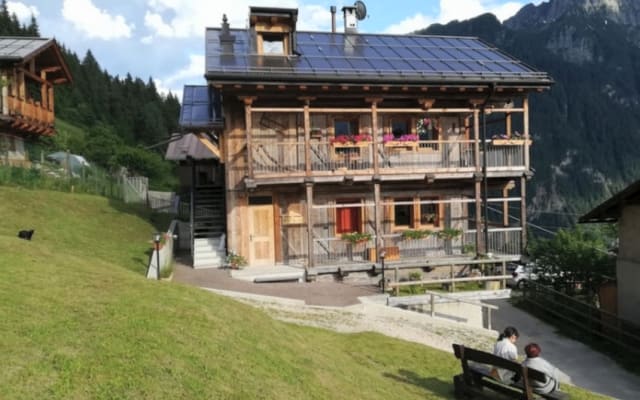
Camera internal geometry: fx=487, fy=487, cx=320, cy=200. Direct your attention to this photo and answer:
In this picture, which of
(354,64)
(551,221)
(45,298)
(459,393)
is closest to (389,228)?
(354,64)

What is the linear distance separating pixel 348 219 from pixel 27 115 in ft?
71.2

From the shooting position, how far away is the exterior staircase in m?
18.1

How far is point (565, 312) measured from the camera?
15430 millimetres

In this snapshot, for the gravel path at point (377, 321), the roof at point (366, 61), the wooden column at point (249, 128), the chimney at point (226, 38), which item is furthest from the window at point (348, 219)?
the chimney at point (226, 38)

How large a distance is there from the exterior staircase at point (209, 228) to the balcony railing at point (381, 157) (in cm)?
344

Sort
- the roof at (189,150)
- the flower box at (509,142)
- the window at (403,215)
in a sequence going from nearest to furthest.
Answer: the flower box at (509,142), the window at (403,215), the roof at (189,150)

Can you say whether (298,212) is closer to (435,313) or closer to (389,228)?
(389,228)

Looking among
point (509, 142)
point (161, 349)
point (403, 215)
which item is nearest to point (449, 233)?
point (403, 215)

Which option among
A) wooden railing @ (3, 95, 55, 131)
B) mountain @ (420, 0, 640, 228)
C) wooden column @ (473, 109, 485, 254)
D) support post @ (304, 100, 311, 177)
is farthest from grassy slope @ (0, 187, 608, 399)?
mountain @ (420, 0, 640, 228)

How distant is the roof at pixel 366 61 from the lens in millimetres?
17406

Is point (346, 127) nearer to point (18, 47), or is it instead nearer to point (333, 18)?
point (333, 18)

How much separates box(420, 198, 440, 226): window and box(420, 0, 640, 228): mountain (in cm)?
10569

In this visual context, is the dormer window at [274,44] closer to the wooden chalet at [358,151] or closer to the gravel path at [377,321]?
the wooden chalet at [358,151]

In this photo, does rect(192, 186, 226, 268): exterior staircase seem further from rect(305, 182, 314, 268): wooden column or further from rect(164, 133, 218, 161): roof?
rect(164, 133, 218, 161): roof
